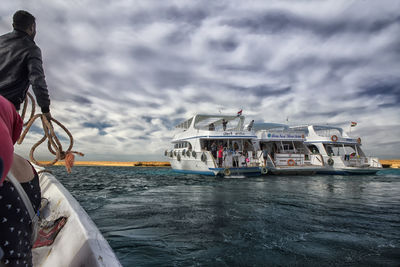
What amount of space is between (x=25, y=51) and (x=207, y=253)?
9.51ft

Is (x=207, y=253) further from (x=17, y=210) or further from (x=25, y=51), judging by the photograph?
(x=25, y=51)

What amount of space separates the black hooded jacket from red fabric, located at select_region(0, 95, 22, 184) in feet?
3.19

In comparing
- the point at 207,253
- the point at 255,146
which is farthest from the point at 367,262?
the point at 255,146

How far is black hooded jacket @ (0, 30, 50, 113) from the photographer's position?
1733mm

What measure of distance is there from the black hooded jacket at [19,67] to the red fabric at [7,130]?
97 cm

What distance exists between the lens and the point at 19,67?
176cm

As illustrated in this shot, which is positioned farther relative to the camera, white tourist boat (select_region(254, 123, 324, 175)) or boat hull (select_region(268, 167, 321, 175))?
white tourist boat (select_region(254, 123, 324, 175))

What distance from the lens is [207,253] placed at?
110 inches

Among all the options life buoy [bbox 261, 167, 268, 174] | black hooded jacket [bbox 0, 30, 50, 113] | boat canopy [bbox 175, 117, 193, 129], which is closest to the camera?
black hooded jacket [bbox 0, 30, 50, 113]

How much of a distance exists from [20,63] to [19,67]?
0.11 ft

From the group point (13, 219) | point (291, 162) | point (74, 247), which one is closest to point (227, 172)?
point (291, 162)

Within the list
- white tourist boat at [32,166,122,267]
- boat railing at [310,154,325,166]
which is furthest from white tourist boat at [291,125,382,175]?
white tourist boat at [32,166,122,267]

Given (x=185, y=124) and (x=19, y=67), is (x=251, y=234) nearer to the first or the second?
(x=19, y=67)

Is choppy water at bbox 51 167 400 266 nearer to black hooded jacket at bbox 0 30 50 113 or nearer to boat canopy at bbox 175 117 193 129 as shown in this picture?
black hooded jacket at bbox 0 30 50 113
